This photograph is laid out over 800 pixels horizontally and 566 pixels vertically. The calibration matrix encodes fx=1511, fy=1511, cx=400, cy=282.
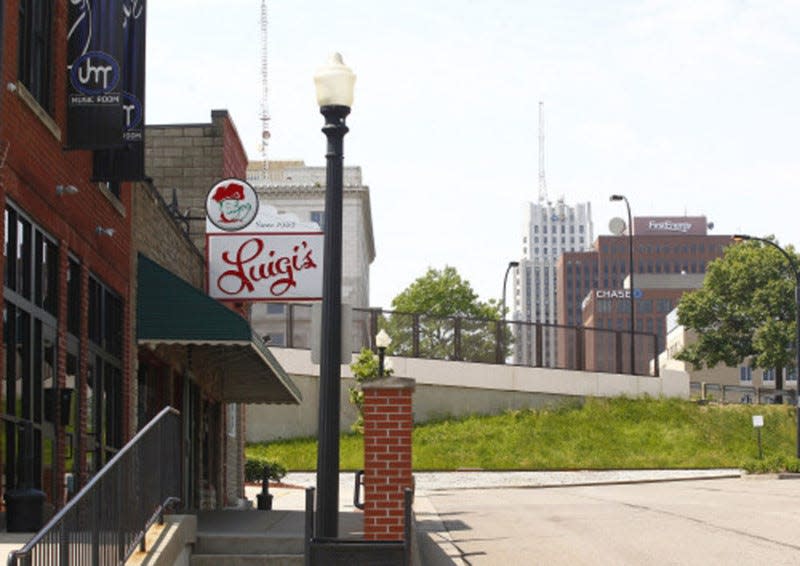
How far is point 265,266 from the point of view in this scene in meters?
24.7

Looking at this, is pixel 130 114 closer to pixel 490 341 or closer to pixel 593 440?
pixel 593 440

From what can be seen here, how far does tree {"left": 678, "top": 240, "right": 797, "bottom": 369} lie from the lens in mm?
97062

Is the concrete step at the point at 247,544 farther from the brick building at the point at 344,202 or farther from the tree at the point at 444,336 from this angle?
the brick building at the point at 344,202

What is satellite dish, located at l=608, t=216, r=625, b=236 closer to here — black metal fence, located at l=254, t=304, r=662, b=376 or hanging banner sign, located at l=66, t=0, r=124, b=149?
black metal fence, located at l=254, t=304, r=662, b=376

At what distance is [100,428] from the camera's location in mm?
19375

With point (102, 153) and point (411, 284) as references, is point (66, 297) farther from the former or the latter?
point (411, 284)

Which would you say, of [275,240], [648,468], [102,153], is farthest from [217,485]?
[648,468]

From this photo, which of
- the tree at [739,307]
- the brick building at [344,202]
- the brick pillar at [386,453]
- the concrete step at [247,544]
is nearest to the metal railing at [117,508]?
the concrete step at [247,544]

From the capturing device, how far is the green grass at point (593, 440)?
5919 cm

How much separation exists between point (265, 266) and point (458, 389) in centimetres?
4561

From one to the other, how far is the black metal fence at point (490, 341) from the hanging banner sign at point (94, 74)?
47262mm

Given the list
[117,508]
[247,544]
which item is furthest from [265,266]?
[117,508]

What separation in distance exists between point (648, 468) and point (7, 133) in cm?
4510

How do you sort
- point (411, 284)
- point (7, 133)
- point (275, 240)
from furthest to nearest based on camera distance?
point (411, 284)
point (275, 240)
point (7, 133)
